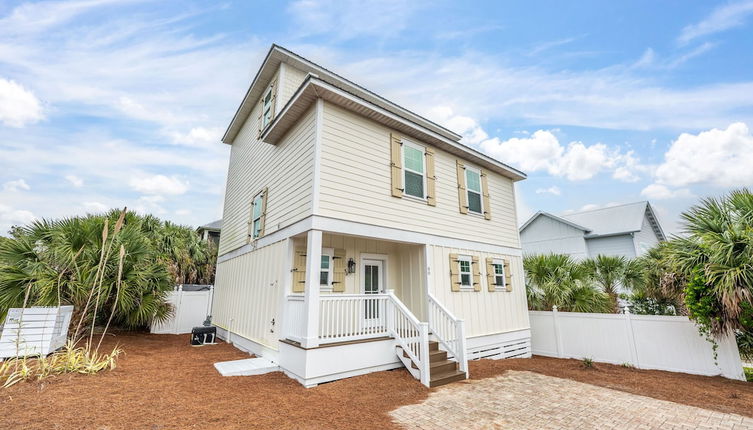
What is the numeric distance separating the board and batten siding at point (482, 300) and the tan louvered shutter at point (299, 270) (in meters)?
3.15

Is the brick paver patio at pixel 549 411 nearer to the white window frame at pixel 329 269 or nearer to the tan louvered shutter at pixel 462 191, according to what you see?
the white window frame at pixel 329 269

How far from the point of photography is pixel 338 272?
24.3 ft

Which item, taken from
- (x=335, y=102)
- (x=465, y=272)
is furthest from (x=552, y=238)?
(x=335, y=102)

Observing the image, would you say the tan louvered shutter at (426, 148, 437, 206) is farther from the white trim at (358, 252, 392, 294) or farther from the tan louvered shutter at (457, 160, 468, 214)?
the white trim at (358, 252, 392, 294)

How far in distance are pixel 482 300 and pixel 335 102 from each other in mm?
6735

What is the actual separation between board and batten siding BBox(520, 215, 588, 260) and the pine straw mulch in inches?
479

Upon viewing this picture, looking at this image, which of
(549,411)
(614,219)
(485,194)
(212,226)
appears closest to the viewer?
(549,411)

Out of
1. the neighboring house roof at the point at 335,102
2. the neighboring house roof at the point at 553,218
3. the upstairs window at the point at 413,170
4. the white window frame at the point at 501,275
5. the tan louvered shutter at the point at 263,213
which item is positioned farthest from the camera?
the neighboring house roof at the point at 553,218

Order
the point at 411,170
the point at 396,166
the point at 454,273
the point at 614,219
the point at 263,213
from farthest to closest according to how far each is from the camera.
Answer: the point at 614,219, the point at 263,213, the point at 454,273, the point at 411,170, the point at 396,166

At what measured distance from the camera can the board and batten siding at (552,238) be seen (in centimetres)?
1781

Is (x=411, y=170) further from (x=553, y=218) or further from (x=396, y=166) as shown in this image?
(x=553, y=218)

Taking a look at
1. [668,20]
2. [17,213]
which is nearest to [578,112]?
[668,20]

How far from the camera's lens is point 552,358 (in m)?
9.30

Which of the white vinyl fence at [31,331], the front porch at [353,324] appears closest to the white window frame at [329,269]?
the front porch at [353,324]
